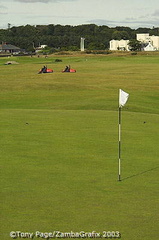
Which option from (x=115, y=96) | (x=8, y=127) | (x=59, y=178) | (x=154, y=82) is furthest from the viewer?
(x=154, y=82)

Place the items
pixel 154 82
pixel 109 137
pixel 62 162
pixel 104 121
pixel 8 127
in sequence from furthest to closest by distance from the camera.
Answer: pixel 154 82 < pixel 104 121 < pixel 8 127 < pixel 109 137 < pixel 62 162

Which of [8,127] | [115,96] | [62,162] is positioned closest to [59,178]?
[62,162]

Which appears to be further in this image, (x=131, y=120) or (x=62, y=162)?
(x=131, y=120)

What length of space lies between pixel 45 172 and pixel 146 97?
3082cm

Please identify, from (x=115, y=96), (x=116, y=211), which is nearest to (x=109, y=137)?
(x=116, y=211)

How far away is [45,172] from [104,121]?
41.1ft

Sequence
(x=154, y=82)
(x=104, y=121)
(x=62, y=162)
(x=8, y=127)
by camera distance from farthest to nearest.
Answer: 1. (x=154, y=82)
2. (x=104, y=121)
3. (x=8, y=127)
4. (x=62, y=162)

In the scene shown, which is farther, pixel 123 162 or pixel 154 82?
pixel 154 82

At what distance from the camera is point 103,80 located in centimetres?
5981

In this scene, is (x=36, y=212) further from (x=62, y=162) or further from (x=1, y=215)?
(x=62, y=162)

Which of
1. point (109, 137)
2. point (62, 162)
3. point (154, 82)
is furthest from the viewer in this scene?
point (154, 82)

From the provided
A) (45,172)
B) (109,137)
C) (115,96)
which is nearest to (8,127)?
(109,137)

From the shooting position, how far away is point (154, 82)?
189ft

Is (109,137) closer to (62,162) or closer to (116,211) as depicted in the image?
(62,162)
